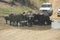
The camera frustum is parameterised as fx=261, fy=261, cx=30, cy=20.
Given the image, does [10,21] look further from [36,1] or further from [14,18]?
[36,1]

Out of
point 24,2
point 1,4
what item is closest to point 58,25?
point 1,4

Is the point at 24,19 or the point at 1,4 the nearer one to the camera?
the point at 24,19

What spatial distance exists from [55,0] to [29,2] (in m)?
29.2

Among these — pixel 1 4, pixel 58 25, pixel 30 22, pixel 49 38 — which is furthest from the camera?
pixel 1 4

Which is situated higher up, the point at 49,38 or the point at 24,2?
the point at 24,2

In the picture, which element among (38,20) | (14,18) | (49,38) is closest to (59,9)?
(38,20)

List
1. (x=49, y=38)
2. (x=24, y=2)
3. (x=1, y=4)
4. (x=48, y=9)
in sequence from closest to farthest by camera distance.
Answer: (x=49, y=38), (x=48, y=9), (x=1, y=4), (x=24, y=2)

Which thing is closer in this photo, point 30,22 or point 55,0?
point 55,0

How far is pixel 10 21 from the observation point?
29828 millimetres

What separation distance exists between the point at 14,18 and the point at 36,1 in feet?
87.9

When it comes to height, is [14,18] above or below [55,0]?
below

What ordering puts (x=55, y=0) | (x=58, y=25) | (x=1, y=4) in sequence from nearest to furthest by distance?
(x=58, y=25) → (x=55, y=0) → (x=1, y=4)

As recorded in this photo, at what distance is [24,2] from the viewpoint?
179ft

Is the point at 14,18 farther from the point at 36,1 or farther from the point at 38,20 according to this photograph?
the point at 36,1
